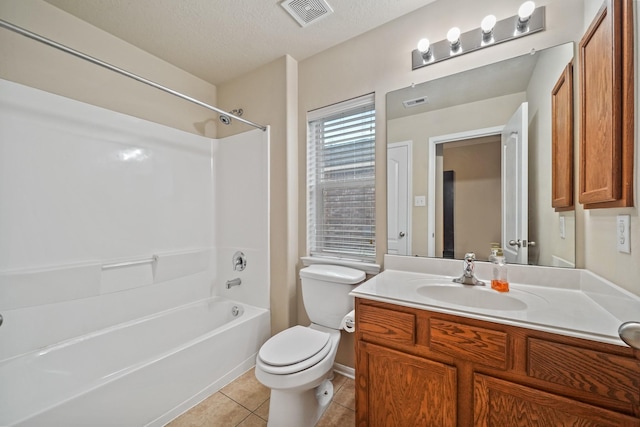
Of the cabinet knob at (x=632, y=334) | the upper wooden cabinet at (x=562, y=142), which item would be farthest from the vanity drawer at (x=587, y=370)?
the upper wooden cabinet at (x=562, y=142)

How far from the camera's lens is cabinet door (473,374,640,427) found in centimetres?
78

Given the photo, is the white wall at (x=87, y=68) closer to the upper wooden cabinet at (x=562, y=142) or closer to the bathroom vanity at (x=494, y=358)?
the bathroom vanity at (x=494, y=358)

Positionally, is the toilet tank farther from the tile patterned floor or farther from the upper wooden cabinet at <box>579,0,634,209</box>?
the upper wooden cabinet at <box>579,0,634,209</box>

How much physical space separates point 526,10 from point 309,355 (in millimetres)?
2073

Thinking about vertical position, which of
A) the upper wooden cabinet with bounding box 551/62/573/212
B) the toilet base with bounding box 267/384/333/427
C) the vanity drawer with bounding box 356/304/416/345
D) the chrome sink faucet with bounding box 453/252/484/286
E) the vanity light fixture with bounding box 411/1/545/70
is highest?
the vanity light fixture with bounding box 411/1/545/70

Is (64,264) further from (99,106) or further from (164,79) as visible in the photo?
(164,79)

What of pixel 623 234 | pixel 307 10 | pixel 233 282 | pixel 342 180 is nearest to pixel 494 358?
pixel 623 234

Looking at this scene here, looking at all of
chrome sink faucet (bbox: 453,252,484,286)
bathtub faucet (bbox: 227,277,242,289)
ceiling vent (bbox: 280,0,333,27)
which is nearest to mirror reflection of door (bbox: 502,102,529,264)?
chrome sink faucet (bbox: 453,252,484,286)

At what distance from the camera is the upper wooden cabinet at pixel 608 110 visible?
2.72 feet

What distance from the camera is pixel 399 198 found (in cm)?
168

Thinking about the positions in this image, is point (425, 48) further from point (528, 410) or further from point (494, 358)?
point (528, 410)

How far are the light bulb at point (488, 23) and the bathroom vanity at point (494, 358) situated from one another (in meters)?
1.31

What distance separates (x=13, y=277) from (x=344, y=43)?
2.56 m

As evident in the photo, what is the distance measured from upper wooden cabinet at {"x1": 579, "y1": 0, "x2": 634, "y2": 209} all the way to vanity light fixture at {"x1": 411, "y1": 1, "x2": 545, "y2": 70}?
0.31 m
